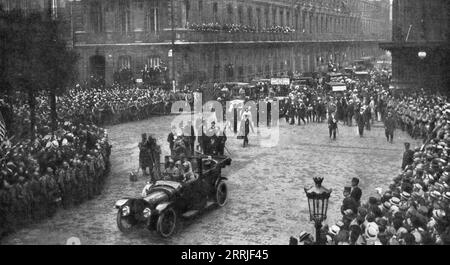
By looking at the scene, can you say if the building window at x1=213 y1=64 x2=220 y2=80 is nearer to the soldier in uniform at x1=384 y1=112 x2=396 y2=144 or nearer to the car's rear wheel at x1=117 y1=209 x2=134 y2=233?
the soldier in uniform at x1=384 y1=112 x2=396 y2=144

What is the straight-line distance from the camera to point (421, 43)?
96.5 ft

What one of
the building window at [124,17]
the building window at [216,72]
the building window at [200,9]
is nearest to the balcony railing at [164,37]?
the building window at [124,17]

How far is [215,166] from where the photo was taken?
48.0ft

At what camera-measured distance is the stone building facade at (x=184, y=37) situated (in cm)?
4000

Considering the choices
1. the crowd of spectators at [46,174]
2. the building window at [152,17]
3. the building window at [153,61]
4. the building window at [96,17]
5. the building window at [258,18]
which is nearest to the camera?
the crowd of spectators at [46,174]

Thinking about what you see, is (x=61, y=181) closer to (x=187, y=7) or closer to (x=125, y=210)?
(x=125, y=210)

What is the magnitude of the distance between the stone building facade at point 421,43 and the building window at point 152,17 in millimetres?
16778

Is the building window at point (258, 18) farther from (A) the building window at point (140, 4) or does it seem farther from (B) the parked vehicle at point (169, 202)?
(B) the parked vehicle at point (169, 202)

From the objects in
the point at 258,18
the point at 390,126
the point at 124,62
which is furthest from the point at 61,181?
the point at 258,18

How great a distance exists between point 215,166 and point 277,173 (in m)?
4.20

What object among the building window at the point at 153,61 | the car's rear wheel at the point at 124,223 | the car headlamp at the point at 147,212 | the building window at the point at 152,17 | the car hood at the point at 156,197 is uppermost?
the building window at the point at 152,17

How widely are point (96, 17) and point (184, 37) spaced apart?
746 cm

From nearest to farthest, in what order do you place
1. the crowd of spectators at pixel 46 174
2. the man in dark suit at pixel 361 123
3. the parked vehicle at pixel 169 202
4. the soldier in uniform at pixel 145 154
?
the parked vehicle at pixel 169 202, the crowd of spectators at pixel 46 174, the soldier in uniform at pixel 145 154, the man in dark suit at pixel 361 123
